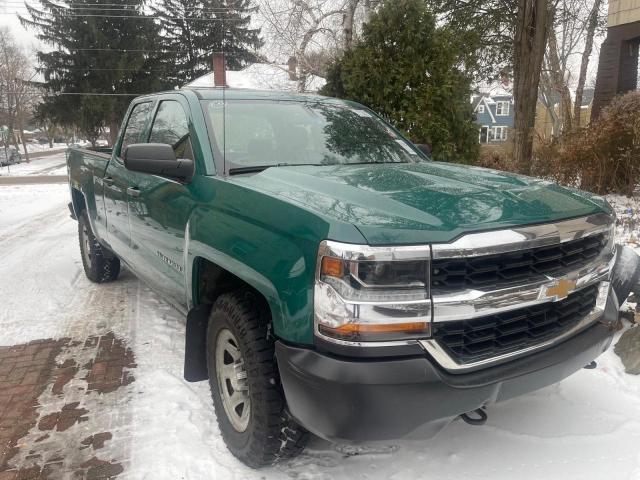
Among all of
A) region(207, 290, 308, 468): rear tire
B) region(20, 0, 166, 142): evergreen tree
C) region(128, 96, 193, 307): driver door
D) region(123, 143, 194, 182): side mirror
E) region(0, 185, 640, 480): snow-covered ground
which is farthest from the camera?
region(20, 0, 166, 142): evergreen tree

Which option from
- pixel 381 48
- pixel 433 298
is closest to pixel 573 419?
pixel 433 298

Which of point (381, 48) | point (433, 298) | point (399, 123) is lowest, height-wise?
point (433, 298)

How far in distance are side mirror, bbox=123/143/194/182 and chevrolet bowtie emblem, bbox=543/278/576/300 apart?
189 centimetres

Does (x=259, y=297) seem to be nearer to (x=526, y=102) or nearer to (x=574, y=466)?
(x=574, y=466)

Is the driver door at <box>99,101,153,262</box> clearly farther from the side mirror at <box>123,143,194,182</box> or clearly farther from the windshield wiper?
the windshield wiper

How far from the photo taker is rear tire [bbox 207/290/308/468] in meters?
2.24

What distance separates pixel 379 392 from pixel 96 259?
15.0ft

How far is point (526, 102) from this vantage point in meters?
8.64

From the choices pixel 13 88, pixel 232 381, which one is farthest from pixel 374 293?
pixel 13 88

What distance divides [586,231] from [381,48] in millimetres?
5431

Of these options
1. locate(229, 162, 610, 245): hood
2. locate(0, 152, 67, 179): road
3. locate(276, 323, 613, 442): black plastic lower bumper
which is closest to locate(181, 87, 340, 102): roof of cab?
locate(229, 162, 610, 245): hood

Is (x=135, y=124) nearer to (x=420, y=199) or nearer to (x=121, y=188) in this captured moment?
(x=121, y=188)

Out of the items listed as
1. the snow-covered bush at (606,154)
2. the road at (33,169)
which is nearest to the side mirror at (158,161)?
the snow-covered bush at (606,154)

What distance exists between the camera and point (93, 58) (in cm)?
3120
